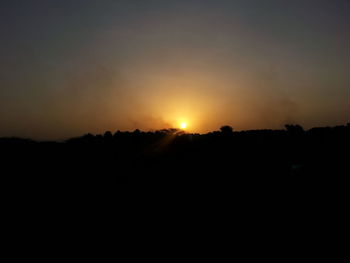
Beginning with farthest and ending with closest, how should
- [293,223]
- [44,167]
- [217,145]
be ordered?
1. [217,145]
2. [44,167]
3. [293,223]

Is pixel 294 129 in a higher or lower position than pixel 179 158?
higher

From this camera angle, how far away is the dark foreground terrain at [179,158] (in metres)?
12.9

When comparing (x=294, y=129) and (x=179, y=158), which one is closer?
(x=179, y=158)

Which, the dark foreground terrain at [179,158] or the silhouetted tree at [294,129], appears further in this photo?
the silhouetted tree at [294,129]

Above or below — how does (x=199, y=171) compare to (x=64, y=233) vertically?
above

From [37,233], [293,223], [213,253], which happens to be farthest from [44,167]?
[293,223]

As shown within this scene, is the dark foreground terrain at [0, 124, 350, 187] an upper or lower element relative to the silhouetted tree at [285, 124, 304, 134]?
lower

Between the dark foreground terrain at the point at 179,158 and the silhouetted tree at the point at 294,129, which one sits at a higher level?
the silhouetted tree at the point at 294,129

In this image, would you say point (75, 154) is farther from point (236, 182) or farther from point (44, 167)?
point (236, 182)

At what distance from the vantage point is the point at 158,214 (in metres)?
11.6

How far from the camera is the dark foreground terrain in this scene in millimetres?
12914

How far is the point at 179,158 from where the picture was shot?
46.8 feet

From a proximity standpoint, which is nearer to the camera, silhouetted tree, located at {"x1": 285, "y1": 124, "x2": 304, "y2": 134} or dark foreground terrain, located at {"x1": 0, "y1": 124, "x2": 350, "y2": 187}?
dark foreground terrain, located at {"x1": 0, "y1": 124, "x2": 350, "y2": 187}

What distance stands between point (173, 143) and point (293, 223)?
6465 mm
